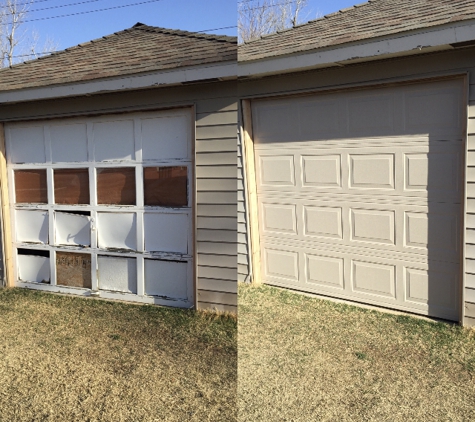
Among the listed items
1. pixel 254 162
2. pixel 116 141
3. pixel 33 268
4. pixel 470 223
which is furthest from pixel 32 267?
pixel 470 223

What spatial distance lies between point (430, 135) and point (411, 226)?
41cm

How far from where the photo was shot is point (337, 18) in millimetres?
1854

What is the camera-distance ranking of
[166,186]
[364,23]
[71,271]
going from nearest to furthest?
[364,23] → [71,271] → [166,186]

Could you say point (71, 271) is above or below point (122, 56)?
below

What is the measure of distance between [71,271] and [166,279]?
58 cm

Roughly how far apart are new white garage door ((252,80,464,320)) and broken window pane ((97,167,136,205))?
715mm

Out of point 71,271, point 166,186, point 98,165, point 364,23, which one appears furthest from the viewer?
point 166,186

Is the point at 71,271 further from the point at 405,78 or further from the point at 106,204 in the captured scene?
the point at 405,78

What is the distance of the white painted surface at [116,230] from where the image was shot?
224cm

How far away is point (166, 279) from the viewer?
2492mm

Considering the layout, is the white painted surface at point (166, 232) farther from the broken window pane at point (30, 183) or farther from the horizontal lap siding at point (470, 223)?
the horizontal lap siding at point (470, 223)

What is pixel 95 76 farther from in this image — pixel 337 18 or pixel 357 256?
pixel 357 256

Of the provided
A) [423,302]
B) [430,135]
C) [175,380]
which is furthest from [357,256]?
[175,380]

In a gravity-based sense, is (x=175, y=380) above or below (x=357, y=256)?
below
